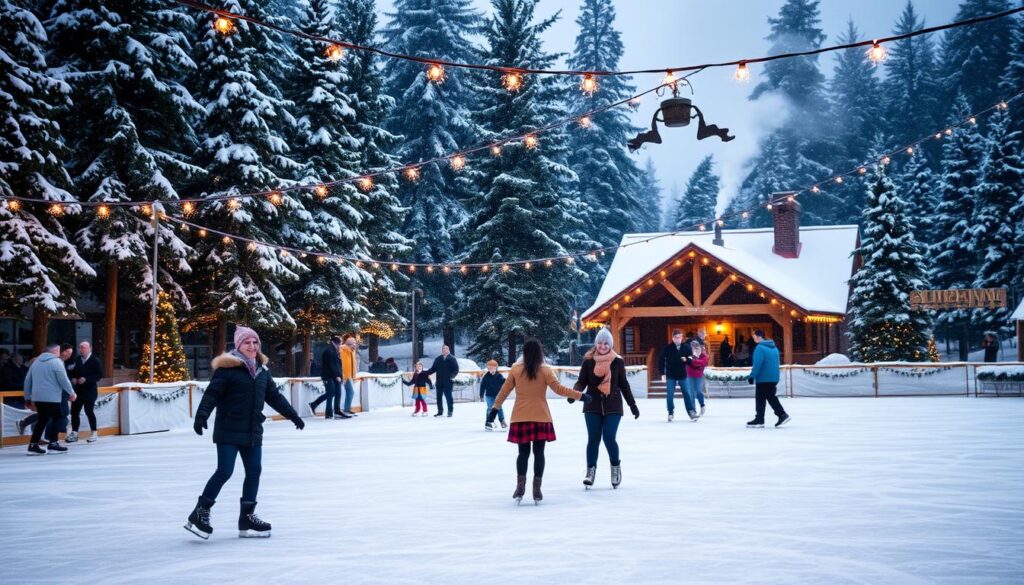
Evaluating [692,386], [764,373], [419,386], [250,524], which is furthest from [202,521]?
[419,386]

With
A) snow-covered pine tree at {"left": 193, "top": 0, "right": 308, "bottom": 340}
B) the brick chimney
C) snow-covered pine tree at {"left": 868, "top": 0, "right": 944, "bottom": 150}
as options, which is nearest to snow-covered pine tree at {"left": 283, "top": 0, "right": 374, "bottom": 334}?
snow-covered pine tree at {"left": 193, "top": 0, "right": 308, "bottom": 340}

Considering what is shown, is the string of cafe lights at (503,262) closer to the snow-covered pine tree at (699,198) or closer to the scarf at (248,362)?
the scarf at (248,362)

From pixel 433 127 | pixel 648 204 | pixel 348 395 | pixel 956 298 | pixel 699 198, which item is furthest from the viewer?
pixel 648 204

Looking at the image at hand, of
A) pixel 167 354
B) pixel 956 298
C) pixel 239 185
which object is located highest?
pixel 239 185

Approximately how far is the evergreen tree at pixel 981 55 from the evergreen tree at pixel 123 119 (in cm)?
5829

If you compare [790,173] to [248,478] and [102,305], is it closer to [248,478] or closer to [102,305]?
[102,305]

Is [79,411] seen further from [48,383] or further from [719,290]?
[719,290]

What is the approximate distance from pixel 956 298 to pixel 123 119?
Answer: 1030 inches

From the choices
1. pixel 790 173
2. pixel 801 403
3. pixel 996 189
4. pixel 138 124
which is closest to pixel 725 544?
pixel 801 403

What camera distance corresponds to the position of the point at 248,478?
7.22 m

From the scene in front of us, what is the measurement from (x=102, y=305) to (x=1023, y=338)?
30.8 m

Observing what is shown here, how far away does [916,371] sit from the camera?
27.6 metres

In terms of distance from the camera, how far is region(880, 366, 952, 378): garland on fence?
27.3m

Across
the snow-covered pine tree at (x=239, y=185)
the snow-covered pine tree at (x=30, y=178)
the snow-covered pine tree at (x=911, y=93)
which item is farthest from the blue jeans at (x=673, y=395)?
the snow-covered pine tree at (x=911, y=93)
